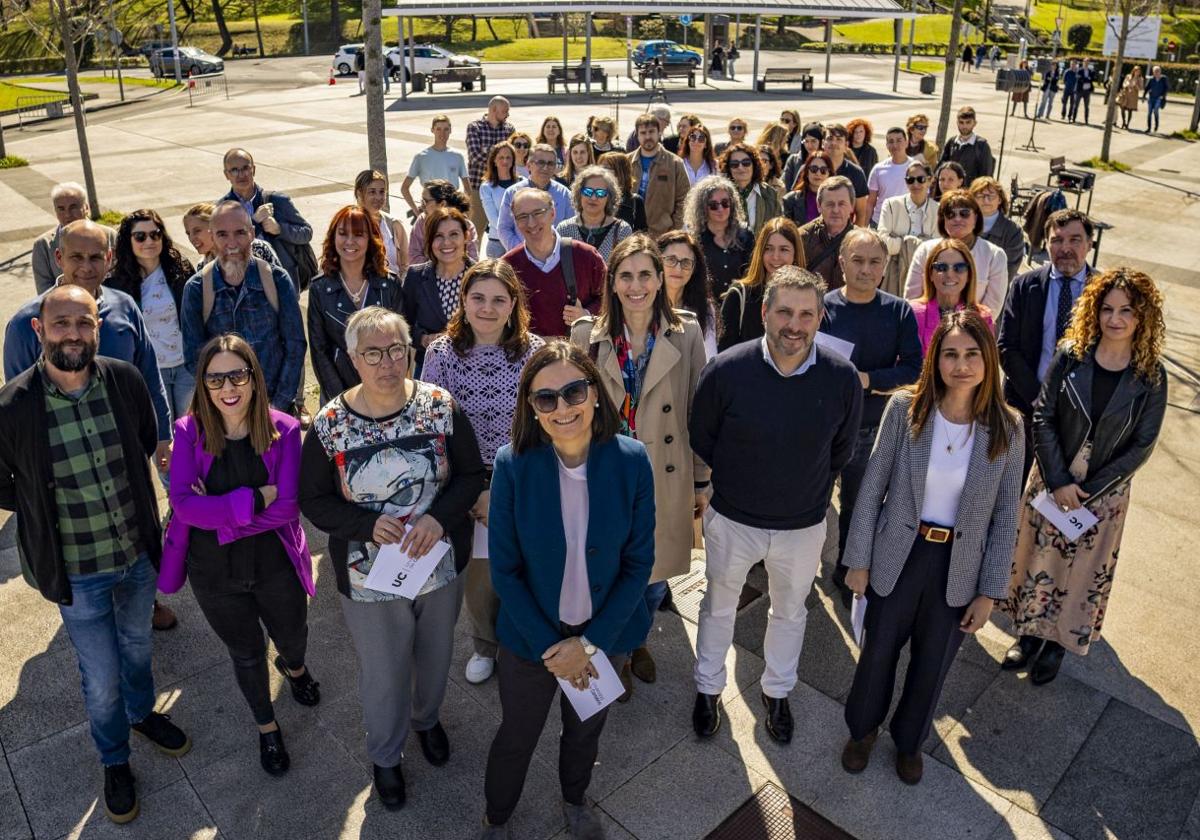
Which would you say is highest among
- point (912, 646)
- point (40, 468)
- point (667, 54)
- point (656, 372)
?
point (667, 54)

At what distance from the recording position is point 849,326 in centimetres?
485

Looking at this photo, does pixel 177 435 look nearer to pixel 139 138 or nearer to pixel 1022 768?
pixel 1022 768

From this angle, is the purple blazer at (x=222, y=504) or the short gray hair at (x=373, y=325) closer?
the short gray hair at (x=373, y=325)

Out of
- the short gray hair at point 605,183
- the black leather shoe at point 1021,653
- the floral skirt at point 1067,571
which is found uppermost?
the short gray hair at point 605,183

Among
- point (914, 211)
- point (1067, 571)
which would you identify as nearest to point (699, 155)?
point (914, 211)

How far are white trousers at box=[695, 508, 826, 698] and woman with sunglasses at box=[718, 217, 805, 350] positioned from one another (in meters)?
1.40

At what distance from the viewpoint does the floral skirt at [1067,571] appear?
4406 millimetres

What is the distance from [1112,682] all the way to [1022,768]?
974 mm

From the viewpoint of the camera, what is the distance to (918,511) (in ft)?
12.4

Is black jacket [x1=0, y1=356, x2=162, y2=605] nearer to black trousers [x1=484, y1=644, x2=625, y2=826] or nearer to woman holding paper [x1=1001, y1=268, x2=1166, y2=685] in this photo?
black trousers [x1=484, y1=644, x2=625, y2=826]

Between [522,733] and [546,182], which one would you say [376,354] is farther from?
[546,182]

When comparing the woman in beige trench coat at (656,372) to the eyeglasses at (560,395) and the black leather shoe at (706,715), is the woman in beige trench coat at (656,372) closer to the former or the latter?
the black leather shoe at (706,715)

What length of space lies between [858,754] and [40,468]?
3.63 m

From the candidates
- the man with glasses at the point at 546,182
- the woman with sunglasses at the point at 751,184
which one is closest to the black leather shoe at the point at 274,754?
the man with glasses at the point at 546,182
